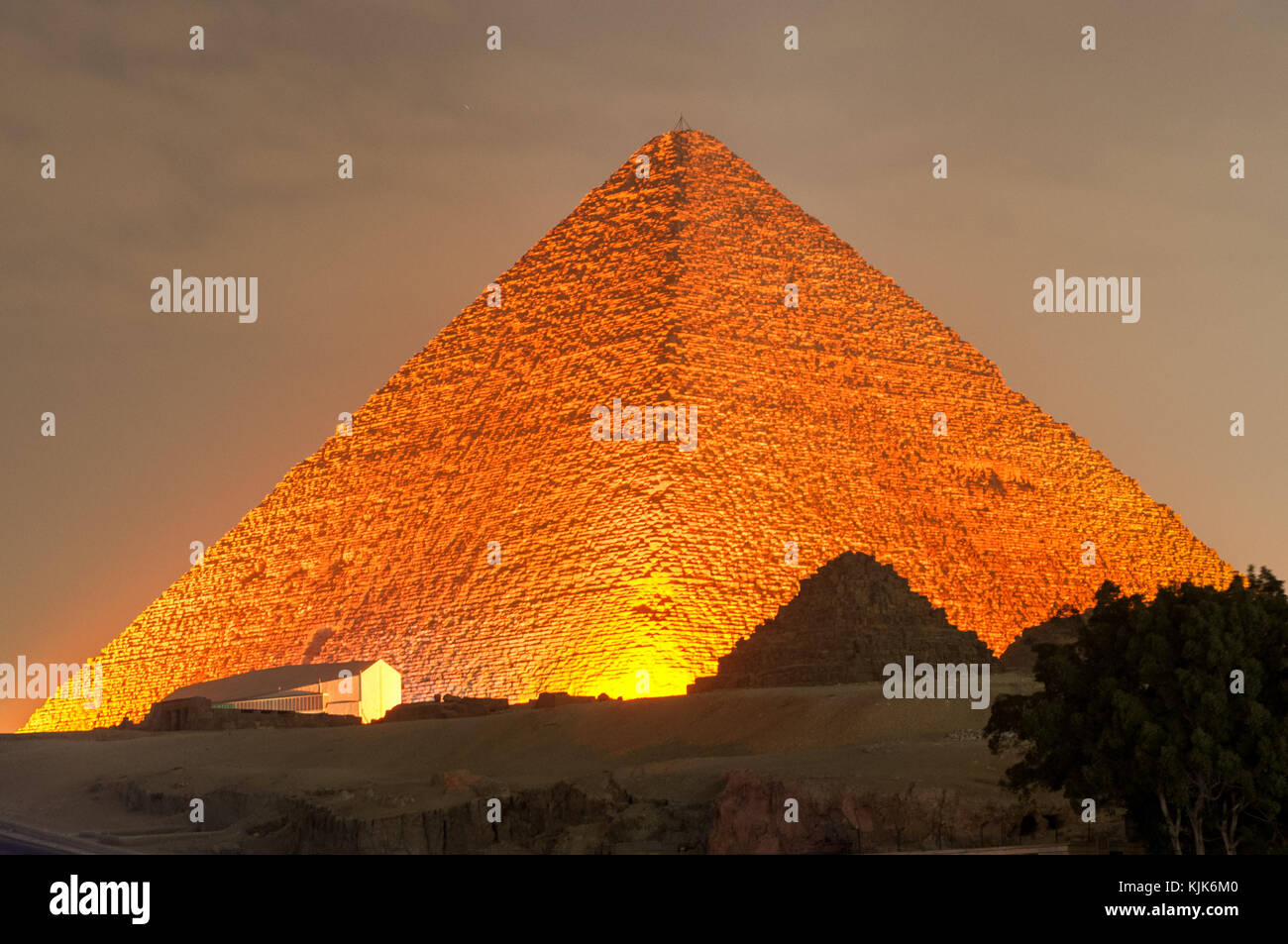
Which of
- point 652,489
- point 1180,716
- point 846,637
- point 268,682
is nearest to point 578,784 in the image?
point 1180,716

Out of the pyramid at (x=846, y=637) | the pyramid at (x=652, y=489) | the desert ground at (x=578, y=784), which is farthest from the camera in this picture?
the pyramid at (x=652, y=489)

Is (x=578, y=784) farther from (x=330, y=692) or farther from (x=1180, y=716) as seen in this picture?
(x=330, y=692)

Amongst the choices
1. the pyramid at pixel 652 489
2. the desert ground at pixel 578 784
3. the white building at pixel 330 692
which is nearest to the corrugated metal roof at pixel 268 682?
the white building at pixel 330 692

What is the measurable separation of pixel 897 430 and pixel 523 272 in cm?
1415

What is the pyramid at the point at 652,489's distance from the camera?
6600 centimetres

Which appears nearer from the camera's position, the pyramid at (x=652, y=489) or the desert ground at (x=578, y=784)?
the desert ground at (x=578, y=784)

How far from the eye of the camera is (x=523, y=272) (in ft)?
269

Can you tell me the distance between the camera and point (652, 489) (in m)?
67.2

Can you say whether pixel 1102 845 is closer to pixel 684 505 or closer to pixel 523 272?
pixel 684 505

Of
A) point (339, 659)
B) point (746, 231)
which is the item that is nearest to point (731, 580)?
point (339, 659)

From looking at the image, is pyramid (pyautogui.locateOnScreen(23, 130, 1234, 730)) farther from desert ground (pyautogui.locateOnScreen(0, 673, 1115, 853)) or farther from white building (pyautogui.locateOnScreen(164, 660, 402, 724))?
desert ground (pyautogui.locateOnScreen(0, 673, 1115, 853))

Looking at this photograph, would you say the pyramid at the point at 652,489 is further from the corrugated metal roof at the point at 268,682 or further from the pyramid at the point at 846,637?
the pyramid at the point at 846,637

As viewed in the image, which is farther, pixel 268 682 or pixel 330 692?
pixel 268 682
